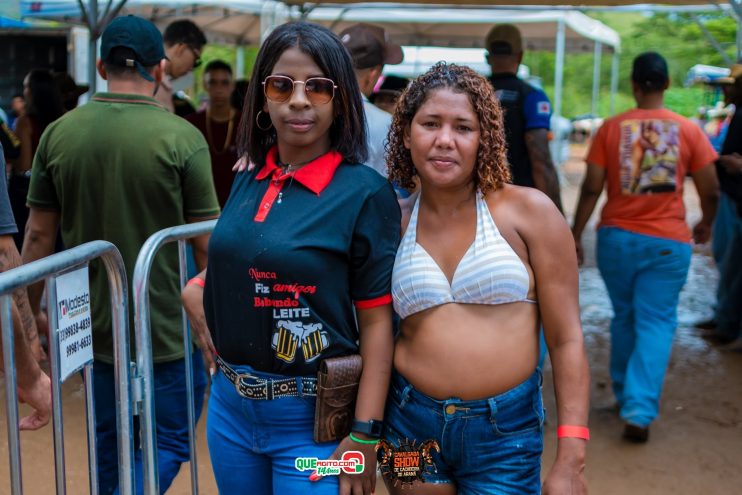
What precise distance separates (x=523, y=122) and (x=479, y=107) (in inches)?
115

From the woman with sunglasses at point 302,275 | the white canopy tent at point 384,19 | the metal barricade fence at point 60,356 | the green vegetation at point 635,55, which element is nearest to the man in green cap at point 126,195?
the metal barricade fence at point 60,356

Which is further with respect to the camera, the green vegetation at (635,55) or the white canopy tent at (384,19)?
the green vegetation at (635,55)

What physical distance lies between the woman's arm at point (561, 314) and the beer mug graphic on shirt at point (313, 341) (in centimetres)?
58

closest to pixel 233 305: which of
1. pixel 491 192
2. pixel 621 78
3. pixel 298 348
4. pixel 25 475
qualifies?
pixel 298 348

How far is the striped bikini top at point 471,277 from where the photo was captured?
87.2 inches

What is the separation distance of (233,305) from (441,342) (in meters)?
0.55

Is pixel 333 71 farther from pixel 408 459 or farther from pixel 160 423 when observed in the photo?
pixel 160 423

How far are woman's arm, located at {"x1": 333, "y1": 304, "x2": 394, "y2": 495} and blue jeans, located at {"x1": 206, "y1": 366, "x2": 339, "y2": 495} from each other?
0.06 meters

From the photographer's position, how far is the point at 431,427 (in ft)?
7.53

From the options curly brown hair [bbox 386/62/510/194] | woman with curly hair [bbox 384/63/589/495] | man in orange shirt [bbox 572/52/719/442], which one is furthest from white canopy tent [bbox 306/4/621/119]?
woman with curly hair [bbox 384/63/589/495]

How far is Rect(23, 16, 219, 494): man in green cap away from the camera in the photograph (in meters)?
3.20

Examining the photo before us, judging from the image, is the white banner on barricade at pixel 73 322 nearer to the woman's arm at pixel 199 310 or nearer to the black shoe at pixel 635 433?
the woman's arm at pixel 199 310

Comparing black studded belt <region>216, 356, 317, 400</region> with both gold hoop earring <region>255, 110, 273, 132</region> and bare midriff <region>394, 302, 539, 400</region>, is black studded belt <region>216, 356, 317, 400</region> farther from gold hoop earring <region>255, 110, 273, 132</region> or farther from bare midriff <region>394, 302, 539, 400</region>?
gold hoop earring <region>255, 110, 273, 132</region>

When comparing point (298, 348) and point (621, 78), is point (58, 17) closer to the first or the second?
point (298, 348)
